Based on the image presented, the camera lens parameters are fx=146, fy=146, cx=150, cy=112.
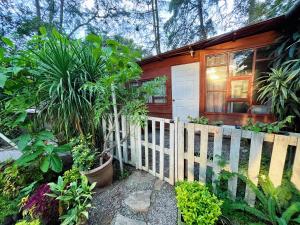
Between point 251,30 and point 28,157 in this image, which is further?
point 251,30

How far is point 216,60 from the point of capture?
12.3ft

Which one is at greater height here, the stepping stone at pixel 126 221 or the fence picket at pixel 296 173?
the fence picket at pixel 296 173

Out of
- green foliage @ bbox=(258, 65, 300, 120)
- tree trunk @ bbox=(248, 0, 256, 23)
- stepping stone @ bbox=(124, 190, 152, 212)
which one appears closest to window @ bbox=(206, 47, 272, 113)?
green foliage @ bbox=(258, 65, 300, 120)

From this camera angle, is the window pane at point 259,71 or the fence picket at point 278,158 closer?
the fence picket at point 278,158

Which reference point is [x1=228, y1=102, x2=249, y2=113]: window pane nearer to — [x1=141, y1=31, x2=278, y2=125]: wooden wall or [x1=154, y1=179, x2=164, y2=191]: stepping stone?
[x1=141, y1=31, x2=278, y2=125]: wooden wall

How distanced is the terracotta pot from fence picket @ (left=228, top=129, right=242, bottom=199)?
1.50 meters

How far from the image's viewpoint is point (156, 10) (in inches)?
324

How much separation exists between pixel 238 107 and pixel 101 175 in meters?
3.44

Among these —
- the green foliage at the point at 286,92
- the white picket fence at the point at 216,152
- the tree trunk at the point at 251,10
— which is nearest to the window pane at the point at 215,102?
the green foliage at the point at 286,92

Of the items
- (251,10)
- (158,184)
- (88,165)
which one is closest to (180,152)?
(158,184)

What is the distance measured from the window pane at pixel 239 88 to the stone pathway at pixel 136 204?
286cm

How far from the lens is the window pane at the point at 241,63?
3365mm

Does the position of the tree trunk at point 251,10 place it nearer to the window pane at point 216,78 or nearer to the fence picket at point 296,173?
the window pane at point 216,78

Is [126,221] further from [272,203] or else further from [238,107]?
[238,107]
